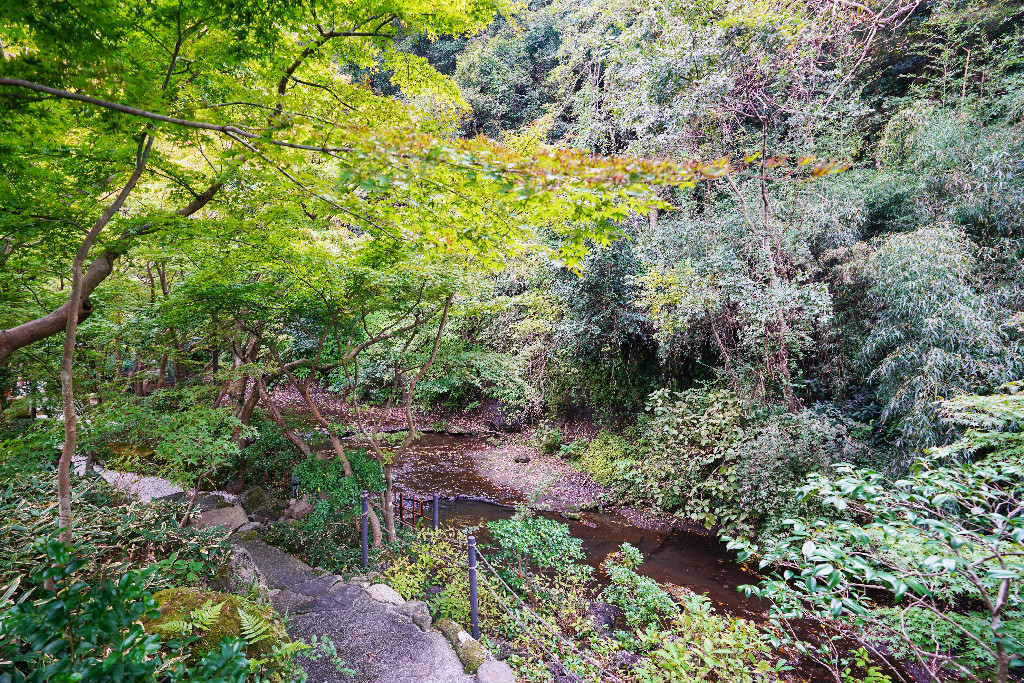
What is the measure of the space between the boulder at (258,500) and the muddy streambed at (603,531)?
2760mm

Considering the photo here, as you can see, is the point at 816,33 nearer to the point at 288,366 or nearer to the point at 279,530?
the point at 288,366

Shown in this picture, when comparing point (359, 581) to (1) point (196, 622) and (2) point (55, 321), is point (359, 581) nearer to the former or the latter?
(1) point (196, 622)

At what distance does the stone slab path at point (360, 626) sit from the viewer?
11.7 feet

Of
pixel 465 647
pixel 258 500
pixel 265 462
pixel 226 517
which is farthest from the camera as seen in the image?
pixel 265 462

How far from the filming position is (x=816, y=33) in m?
6.32

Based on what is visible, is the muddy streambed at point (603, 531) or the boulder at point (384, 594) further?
the muddy streambed at point (603, 531)

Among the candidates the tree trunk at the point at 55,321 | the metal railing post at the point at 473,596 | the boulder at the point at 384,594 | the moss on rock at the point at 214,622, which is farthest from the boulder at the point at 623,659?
the tree trunk at the point at 55,321

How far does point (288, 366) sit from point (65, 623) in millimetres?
5267

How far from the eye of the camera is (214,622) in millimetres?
2322

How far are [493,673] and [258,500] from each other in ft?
19.7

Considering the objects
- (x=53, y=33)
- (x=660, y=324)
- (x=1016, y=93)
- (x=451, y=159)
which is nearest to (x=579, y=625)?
(x=451, y=159)

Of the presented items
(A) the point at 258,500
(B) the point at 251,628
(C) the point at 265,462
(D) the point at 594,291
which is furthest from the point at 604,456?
(B) the point at 251,628

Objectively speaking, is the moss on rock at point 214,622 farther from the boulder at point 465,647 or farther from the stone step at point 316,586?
the stone step at point 316,586

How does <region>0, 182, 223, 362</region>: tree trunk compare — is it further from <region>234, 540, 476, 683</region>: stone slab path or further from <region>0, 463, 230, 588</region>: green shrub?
<region>234, 540, 476, 683</region>: stone slab path
